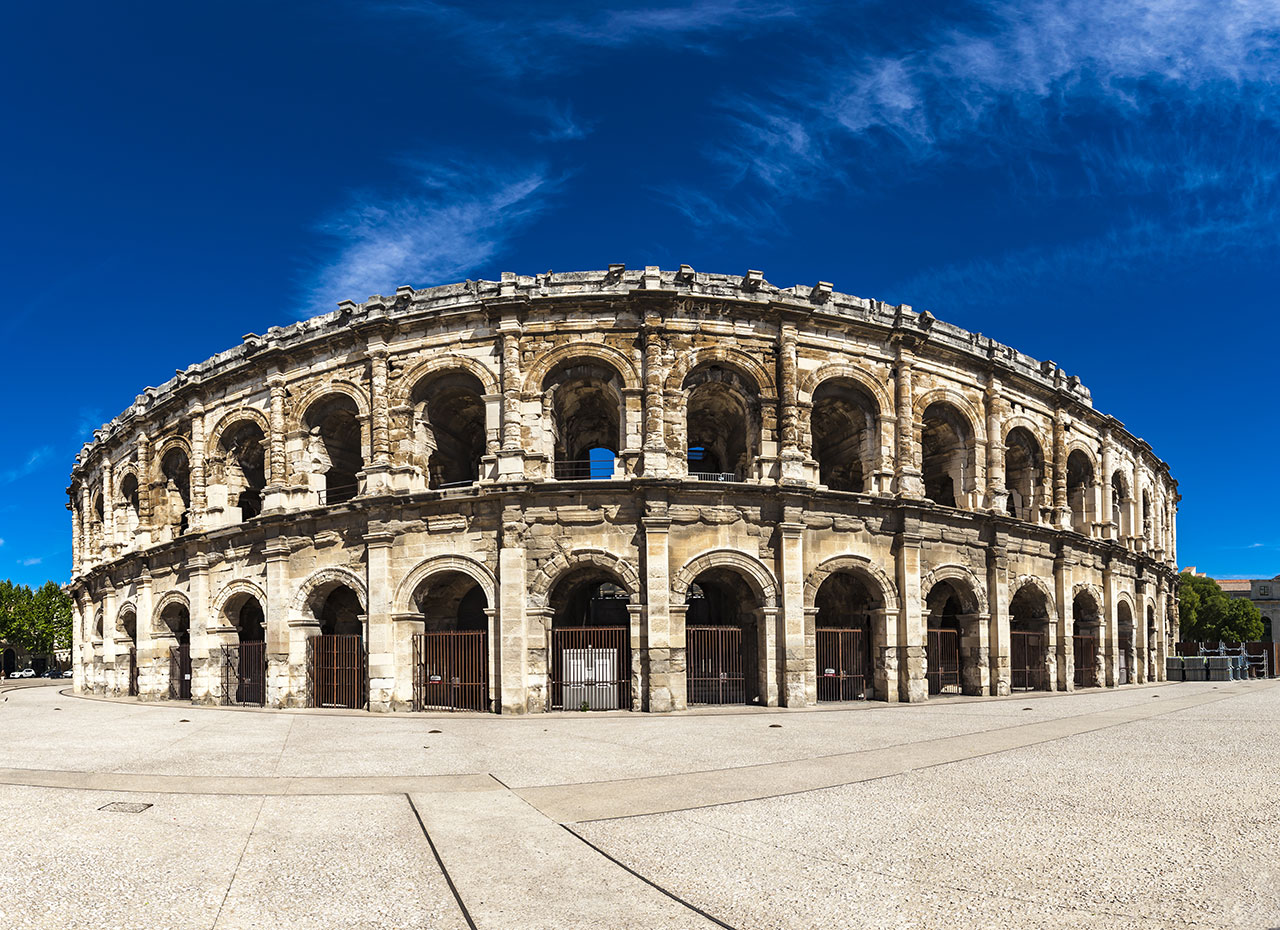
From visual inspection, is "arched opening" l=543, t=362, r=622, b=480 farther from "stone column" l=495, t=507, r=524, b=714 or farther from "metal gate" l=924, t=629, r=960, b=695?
"metal gate" l=924, t=629, r=960, b=695

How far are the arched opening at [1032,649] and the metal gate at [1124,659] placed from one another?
21.2 feet

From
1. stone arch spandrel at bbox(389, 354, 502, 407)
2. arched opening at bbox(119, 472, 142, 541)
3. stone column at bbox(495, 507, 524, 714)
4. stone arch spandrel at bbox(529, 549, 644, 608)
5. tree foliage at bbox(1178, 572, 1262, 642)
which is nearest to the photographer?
stone column at bbox(495, 507, 524, 714)

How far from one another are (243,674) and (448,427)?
8.76 m

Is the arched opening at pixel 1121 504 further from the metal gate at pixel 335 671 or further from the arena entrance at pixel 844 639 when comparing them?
the metal gate at pixel 335 671

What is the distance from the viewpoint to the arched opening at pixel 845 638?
2000 centimetres

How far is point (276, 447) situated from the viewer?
21.4 metres

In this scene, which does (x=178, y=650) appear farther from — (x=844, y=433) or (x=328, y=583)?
(x=844, y=433)

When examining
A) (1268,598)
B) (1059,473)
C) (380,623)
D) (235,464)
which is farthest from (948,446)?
(1268,598)

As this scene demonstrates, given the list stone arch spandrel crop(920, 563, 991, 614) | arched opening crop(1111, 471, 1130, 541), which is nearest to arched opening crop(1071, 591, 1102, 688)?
arched opening crop(1111, 471, 1130, 541)

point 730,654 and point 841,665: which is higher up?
point 730,654

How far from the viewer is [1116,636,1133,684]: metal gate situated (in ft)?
93.1

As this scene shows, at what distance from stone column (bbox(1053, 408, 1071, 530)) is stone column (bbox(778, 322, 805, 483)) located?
10.4 m

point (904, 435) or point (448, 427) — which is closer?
point (904, 435)

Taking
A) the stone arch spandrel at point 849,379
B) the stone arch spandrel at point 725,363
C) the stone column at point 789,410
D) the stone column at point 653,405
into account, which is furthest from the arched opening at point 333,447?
the stone arch spandrel at point 849,379
